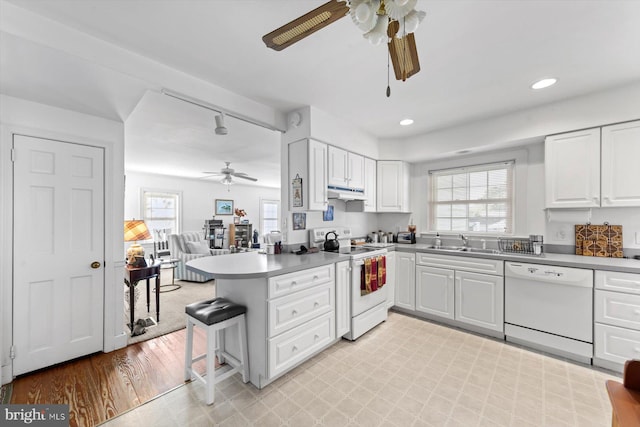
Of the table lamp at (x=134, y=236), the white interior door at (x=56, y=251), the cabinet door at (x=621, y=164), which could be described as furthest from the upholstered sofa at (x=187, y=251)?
the cabinet door at (x=621, y=164)

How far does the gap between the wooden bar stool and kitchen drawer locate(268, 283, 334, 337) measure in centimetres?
28

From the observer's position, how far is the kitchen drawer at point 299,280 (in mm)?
2105

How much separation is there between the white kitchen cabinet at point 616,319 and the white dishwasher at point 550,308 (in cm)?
6

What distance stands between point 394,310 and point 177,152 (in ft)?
14.2

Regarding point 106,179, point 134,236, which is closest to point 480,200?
point 106,179

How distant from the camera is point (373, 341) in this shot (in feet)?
9.57

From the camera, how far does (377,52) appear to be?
6.35 ft

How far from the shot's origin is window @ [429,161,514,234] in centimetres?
343

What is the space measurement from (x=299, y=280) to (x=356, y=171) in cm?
183

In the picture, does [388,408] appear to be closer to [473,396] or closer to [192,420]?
[473,396]

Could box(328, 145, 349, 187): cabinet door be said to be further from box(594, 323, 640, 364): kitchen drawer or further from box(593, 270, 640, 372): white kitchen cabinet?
box(594, 323, 640, 364): kitchen drawer

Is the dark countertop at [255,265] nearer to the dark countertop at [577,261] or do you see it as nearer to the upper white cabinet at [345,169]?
the upper white cabinet at [345,169]

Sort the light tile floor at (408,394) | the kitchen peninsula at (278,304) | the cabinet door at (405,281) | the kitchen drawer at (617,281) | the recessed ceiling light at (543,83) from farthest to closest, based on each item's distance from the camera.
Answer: the cabinet door at (405,281) → the recessed ceiling light at (543,83) → the kitchen drawer at (617,281) → the kitchen peninsula at (278,304) → the light tile floor at (408,394)

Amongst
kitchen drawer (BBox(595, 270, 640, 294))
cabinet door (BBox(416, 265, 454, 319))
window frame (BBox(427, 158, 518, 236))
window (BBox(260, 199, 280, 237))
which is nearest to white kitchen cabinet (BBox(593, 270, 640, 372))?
kitchen drawer (BBox(595, 270, 640, 294))
